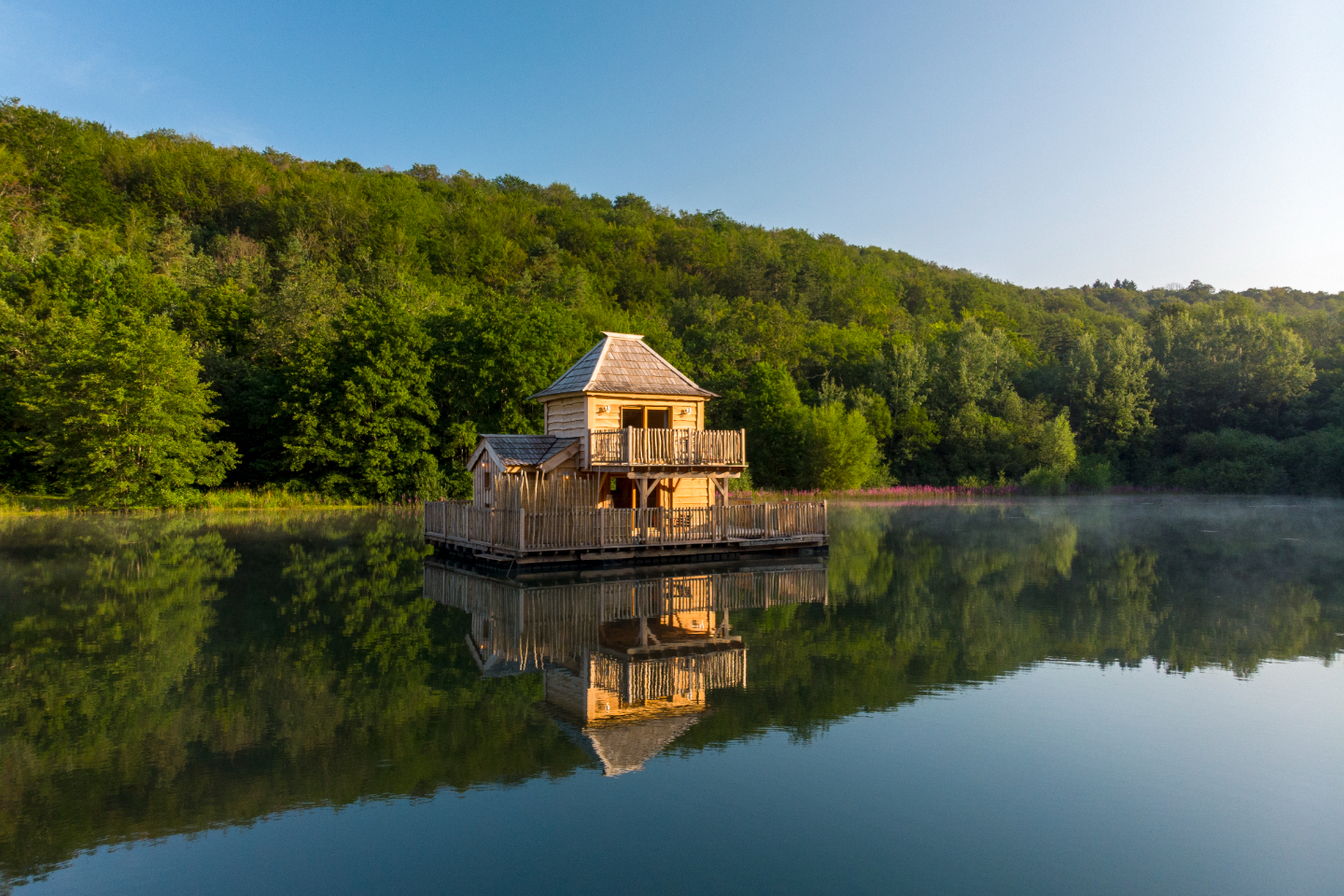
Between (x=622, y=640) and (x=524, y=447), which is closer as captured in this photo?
(x=622, y=640)

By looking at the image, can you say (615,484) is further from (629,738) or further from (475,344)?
(475,344)

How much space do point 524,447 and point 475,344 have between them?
22.7 m

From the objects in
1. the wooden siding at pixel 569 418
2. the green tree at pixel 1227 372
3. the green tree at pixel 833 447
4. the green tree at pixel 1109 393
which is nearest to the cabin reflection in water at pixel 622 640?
the wooden siding at pixel 569 418

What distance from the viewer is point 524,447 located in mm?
25156

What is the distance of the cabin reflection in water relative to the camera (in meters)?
9.63

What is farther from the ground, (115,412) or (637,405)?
(637,405)

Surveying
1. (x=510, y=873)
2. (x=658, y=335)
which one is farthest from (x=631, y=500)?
(x=658, y=335)

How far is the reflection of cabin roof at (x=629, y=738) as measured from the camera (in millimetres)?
8531

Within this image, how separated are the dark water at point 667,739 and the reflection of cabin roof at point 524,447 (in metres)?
6.03

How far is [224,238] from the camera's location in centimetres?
6094

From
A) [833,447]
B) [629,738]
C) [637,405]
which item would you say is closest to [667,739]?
[629,738]

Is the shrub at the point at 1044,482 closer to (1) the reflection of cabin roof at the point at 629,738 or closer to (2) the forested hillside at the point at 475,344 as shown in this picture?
(2) the forested hillside at the point at 475,344

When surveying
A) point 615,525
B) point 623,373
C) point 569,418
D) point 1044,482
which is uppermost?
point 623,373

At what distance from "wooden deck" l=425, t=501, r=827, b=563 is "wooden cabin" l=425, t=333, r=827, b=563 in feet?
0.11
